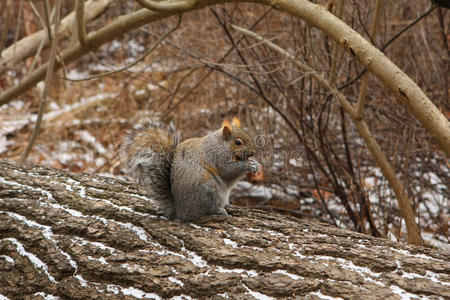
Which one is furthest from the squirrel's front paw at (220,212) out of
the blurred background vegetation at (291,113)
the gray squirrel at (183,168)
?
the blurred background vegetation at (291,113)

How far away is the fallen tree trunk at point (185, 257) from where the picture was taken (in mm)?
1679

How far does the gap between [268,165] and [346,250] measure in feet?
6.66

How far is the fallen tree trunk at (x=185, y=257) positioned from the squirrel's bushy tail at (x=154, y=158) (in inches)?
4.8

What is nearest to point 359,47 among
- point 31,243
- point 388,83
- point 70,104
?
point 388,83

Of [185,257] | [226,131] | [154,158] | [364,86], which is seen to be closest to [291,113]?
[364,86]

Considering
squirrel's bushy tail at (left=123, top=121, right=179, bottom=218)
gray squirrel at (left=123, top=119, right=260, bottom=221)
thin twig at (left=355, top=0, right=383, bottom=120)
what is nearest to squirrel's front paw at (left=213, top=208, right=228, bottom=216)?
gray squirrel at (left=123, top=119, right=260, bottom=221)

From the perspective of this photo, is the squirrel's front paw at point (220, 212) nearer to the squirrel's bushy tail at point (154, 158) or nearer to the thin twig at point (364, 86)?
the squirrel's bushy tail at point (154, 158)

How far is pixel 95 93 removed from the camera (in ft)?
22.1

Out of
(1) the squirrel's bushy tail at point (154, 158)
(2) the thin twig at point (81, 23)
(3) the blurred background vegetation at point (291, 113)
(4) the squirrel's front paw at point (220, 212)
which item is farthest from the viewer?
(3) the blurred background vegetation at point (291, 113)

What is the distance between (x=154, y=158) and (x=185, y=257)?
1.70ft

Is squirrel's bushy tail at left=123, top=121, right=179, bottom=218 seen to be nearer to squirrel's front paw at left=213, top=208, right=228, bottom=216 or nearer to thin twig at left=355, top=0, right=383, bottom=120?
squirrel's front paw at left=213, top=208, right=228, bottom=216

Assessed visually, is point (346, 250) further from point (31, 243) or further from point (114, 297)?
point (31, 243)

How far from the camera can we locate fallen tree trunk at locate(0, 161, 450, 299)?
5.51 ft

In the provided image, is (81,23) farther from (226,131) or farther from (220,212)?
(220,212)
